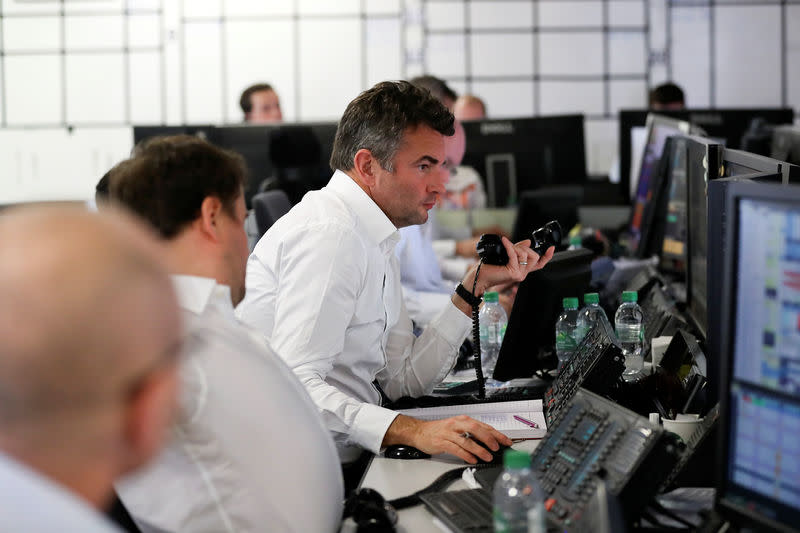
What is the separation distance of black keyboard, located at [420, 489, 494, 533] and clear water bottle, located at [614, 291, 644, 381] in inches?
36.0

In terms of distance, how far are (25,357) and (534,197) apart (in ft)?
11.3

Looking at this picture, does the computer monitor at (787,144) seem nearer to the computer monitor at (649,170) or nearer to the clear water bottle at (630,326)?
the computer monitor at (649,170)

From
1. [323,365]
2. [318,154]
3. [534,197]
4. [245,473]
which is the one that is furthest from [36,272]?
[534,197]

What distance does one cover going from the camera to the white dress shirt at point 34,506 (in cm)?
77

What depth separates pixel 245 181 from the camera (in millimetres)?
1492

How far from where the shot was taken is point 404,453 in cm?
180

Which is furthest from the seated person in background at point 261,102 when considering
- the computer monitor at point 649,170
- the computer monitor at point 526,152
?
the computer monitor at point 649,170

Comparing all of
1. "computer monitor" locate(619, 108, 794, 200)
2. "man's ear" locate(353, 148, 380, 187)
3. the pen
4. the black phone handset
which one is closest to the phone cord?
the black phone handset

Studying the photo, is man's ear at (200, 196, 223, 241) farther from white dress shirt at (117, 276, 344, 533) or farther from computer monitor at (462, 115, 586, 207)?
computer monitor at (462, 115, 586, 207)

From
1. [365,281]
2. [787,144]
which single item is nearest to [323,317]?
[365,281]

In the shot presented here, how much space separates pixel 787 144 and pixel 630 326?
1.35m

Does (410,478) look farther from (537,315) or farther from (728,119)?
(728,119)

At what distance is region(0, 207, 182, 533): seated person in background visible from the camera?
755mm

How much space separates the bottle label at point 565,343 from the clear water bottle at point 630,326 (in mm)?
130
